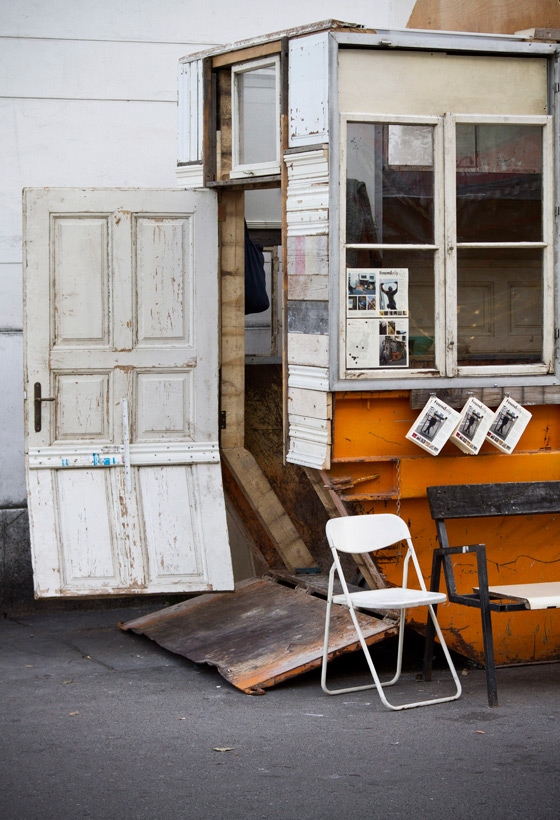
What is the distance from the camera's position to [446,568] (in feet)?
20.0

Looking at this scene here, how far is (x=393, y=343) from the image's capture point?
663 cm

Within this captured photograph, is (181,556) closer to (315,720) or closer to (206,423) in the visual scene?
(206,423)

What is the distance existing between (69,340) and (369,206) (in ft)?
7.15

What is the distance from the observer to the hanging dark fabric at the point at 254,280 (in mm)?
7949

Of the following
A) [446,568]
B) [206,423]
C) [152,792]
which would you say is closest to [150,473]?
[206,423]

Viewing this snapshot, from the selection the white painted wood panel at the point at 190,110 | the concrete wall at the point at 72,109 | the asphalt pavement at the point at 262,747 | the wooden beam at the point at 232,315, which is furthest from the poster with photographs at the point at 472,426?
the concrete wall at the point at 72,109

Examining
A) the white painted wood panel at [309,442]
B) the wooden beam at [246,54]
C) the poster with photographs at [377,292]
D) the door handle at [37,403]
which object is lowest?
the white painted wood panel at [309,442]

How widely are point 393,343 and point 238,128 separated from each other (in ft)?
6.21

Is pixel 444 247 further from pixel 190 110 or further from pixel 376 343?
pixel 190 110

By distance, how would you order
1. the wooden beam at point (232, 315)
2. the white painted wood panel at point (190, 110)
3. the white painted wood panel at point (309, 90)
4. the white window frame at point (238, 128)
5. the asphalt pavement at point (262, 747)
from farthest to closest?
the wooden beam at point (232, 315)
the white painted wood panel at point (190, 110)
the white window frame at point (238, 128)
the white painted wood panel at point (309, 90)
the asphalt pavement at point (262, 747)

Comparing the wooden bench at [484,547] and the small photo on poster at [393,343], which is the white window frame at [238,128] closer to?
the small photo on poster at [393,343]

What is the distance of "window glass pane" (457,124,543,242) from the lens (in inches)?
264

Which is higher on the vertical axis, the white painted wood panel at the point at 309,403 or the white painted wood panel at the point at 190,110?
the white painted wood panel at the point at 190,110

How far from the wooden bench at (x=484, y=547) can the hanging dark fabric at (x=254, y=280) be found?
236cm
